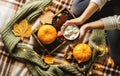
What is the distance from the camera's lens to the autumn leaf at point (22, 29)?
1.43m

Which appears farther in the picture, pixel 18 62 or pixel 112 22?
pixel 18 62

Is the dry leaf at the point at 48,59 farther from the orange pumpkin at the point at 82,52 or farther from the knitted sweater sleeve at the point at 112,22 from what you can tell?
the knitted sweater sleeve at the point at 112,22

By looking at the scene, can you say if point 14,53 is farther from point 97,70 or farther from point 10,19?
point 97,70

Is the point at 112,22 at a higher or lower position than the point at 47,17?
lower

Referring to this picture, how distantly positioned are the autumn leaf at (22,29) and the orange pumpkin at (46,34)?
0.25 feet

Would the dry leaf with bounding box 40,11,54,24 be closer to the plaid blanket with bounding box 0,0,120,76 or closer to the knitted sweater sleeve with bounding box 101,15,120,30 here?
the plaid blanket with bounding box 0,0,120,76

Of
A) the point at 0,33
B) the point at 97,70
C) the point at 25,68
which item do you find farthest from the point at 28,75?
the point at 97,70

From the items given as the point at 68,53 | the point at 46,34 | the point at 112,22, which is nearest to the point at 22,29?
the point at 46,34

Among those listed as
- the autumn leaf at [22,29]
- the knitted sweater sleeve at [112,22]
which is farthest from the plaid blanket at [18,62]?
the knitted sweater sleeve at [112,22]

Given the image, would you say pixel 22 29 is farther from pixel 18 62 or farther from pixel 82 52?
pixel 82 52

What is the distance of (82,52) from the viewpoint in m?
1.42

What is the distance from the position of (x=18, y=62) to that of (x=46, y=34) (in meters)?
0.20

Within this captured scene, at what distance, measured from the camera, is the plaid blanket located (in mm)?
1417

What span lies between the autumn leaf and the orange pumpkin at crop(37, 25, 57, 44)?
0.25 feet
